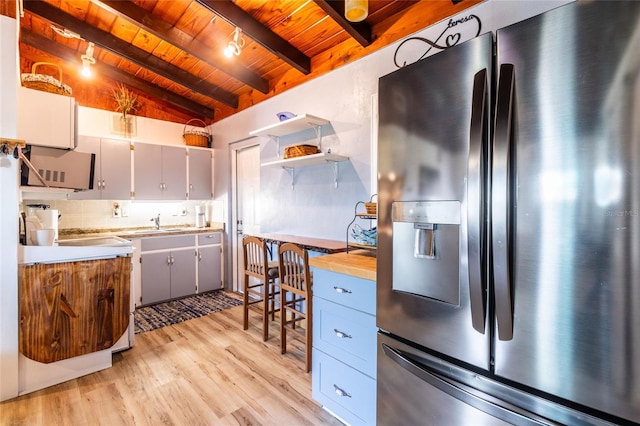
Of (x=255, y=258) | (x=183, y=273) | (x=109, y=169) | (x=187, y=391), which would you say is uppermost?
(x=109, y=169)

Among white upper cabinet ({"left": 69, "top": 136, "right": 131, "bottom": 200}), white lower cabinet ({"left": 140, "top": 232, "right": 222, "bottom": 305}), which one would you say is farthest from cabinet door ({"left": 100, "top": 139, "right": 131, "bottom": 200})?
white lower cabinet ({"left": 140, "top": 232, "right": 222, "bottom": 305})

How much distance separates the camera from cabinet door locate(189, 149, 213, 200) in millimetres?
Answer: 4527

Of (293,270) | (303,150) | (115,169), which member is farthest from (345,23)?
(115,169)

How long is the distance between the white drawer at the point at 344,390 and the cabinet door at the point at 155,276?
9.43ft

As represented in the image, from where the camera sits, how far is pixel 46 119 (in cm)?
221

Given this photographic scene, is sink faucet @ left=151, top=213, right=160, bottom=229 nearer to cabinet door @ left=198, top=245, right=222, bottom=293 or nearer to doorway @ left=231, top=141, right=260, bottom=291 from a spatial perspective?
cabinet door @ left=198, top=245, right=222, bottom=293

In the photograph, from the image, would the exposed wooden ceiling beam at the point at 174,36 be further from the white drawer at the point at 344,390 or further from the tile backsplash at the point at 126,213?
the white drawer at the point at 344,390

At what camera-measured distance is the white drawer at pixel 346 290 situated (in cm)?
153

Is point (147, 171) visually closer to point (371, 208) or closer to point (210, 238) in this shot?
point (210, 238)

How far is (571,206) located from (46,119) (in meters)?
3.12

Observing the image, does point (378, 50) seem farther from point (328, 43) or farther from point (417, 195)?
point (417, 195)

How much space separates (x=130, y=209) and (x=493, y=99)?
4652 millimetres

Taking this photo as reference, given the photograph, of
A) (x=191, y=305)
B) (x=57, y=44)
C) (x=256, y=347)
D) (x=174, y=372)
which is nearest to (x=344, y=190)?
(x=256, y=347)

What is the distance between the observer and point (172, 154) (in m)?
4.30
